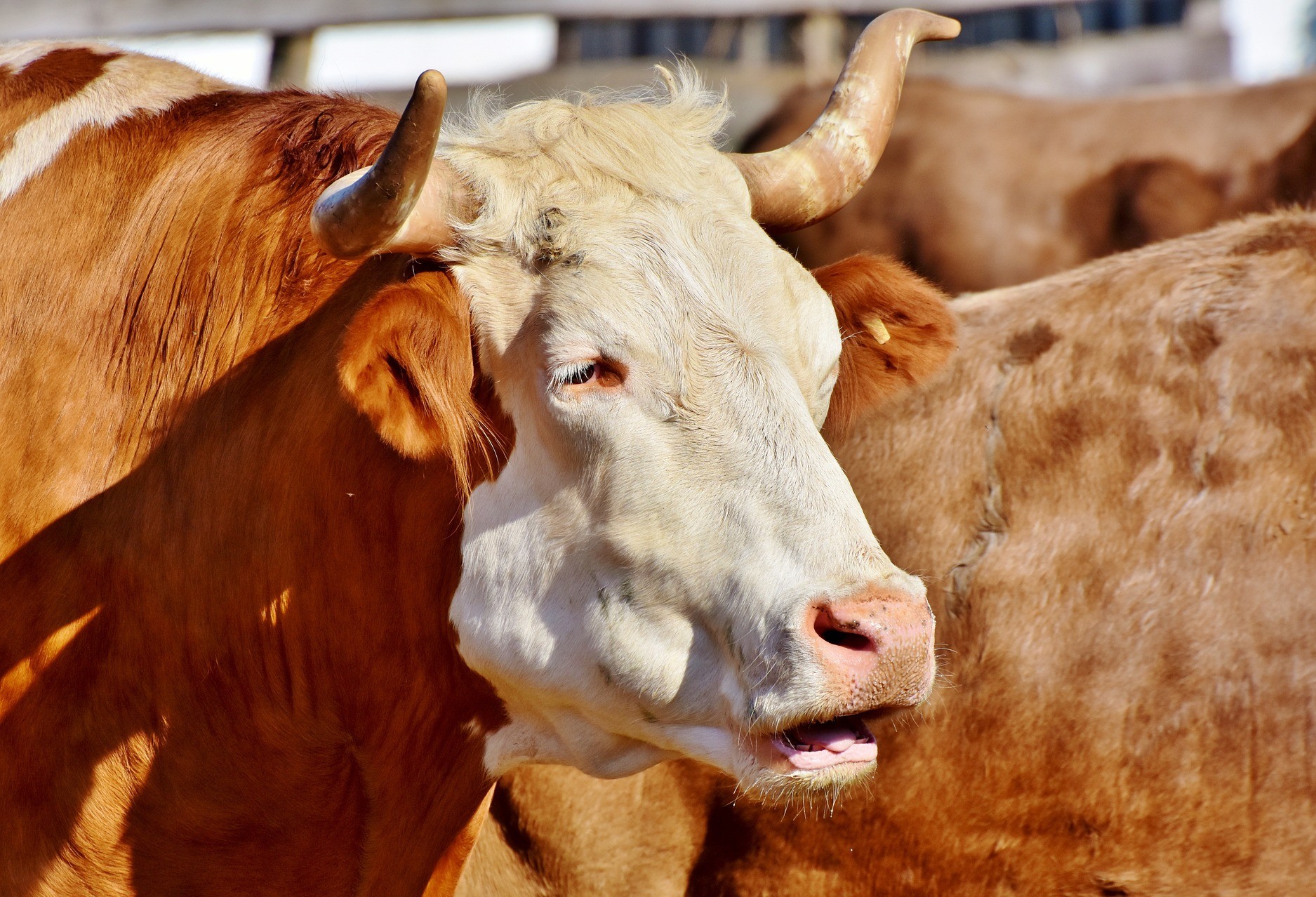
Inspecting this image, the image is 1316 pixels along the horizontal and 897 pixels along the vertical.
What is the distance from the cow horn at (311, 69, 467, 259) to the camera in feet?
7.73

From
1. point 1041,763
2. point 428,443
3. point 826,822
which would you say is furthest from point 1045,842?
point 428,443

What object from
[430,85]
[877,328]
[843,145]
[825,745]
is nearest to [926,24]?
[843,145]

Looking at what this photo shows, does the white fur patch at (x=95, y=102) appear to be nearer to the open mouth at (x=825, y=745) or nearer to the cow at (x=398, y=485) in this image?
the cow at (x=398, y=485)

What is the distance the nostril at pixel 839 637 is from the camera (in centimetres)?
246

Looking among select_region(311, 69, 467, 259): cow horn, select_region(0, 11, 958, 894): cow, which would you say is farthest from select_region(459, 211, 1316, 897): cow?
→ select_region(311, 69, 467, 259): cow horn

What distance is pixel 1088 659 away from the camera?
11.2 feet

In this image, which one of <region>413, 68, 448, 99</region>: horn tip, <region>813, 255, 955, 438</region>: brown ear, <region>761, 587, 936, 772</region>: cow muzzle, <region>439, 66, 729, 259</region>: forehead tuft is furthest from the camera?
Answer: <region>813, 255, 955, 438</region>: brown ear

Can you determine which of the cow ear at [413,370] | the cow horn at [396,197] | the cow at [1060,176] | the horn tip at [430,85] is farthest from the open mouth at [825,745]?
the cow at [1060,176]

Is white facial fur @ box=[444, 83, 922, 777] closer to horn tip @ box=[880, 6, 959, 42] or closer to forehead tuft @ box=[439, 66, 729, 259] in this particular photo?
forehead tuft @ box=[439, 66, 729, 259]

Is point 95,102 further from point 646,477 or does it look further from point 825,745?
point 825,745

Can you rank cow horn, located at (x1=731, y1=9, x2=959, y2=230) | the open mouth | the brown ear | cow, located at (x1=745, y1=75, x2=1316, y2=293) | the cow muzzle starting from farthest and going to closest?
cow, located at (x1=745, y1=75, x2=1316, y2=293) < the brown ear < cow horn, located at (x1=731, y1=9, x2=959, y2=230) < the open mouth < the cow muzzle

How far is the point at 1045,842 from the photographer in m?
3.39

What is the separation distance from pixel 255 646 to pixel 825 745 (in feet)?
3.79

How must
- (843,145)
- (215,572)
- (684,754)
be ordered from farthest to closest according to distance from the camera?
(843,145) → (215,572) → (684,754)
